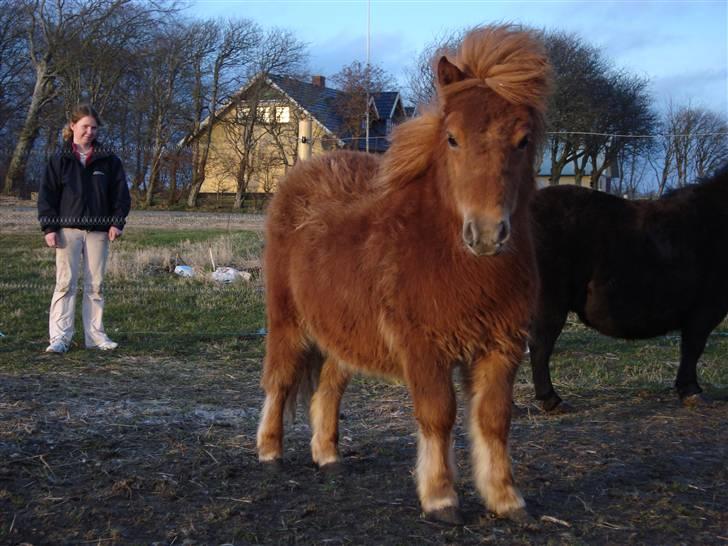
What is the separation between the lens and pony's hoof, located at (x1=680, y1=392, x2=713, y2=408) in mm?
A: 6605

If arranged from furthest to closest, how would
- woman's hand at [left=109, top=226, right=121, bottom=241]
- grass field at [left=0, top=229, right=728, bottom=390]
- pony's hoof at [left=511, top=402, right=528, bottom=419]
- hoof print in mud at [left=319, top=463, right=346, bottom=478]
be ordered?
woman's hand at [left=109, top=226, right=121, bottom=241]
grass field at [left=0, top=229, right=728, bottom=390]
pony's hoof at [left=511, top=402, right=528, bottom=419]
hoof print in mud at [left=319, top=463, right=346, bottom=478]

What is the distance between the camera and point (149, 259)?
15.1m

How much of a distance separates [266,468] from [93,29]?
1419 inches

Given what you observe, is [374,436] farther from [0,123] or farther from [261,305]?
[0,123]

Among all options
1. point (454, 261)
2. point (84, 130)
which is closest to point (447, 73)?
point (454, 261)

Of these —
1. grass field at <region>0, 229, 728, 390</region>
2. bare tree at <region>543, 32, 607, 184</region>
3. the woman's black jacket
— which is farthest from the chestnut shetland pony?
bare tree at <region>543, 32, 607, 184</region>

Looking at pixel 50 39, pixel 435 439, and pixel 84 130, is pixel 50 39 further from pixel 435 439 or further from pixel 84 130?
pixel 435 439

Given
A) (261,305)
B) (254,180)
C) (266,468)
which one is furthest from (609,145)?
(266,468)

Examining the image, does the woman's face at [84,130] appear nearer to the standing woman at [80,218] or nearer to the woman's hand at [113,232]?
the standing woman at [80,218]

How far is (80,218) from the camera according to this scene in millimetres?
8352

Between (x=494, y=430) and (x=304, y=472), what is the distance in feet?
4.80

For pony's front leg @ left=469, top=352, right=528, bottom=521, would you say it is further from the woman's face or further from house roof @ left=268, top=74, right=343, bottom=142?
house roof @ left=268, top=74, right=343, bottom=142

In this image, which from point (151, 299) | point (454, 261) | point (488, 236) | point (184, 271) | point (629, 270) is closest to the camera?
point (488, 236)

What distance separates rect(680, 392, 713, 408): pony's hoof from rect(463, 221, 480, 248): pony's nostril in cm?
399
